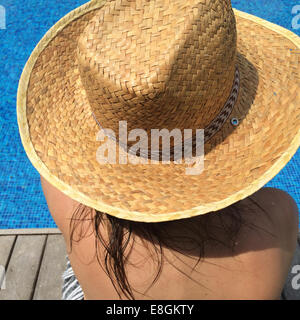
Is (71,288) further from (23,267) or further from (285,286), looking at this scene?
(285,286)

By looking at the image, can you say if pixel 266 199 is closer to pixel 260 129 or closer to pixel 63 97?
Answer: pixel 260 129

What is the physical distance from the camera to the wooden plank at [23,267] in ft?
7.13

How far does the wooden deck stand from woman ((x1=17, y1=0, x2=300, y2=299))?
1.02 meters

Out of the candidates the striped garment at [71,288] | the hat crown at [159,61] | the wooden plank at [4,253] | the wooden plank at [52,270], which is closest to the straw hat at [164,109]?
the hat crown at [159,61]

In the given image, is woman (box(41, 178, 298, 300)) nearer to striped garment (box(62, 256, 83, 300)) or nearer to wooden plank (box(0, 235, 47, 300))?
striped garment (box(62, 256, 83, 300))

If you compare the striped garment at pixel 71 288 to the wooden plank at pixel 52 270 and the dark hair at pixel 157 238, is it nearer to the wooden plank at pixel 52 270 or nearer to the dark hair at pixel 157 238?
the wooden plank at pixel 52 270

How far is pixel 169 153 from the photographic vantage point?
3.88 ft

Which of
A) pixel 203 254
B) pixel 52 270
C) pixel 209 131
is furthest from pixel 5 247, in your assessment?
pixel 209 131

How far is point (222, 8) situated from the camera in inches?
41.1

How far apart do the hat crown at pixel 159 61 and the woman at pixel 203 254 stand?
0.38m

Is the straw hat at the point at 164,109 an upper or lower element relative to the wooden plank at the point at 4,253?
upper

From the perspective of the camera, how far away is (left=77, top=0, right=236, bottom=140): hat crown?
3.14ft

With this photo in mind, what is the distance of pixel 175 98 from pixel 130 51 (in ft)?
0.72
